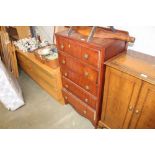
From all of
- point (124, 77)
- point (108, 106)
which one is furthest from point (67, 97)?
point (124, 77)

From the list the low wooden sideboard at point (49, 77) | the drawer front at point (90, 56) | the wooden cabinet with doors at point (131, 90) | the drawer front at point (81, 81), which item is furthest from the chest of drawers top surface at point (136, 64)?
the low wooden sideboard at point (49, 77)

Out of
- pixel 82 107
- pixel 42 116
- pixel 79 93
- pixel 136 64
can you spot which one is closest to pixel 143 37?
pixel 136 64

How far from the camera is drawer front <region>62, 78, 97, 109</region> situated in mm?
1747

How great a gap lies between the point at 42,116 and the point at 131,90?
4.89 ft

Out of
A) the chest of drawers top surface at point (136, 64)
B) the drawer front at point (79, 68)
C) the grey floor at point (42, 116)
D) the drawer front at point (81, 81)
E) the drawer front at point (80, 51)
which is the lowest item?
the grey floor at point (42, 116)

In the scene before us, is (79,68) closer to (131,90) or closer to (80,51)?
(80,51)

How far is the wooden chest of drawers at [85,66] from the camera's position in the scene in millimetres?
1367

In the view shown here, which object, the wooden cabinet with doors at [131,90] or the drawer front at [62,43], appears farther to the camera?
the drawer front at [62,43]

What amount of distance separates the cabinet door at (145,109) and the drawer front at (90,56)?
0.47 metres

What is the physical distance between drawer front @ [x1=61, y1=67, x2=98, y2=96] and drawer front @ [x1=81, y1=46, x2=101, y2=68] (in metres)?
0.26

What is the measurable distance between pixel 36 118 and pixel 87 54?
4.49 feet

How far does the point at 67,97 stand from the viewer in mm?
2201

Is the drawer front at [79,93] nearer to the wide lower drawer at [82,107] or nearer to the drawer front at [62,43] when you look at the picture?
the wide lower drawer at [82,107]

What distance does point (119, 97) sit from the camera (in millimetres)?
1430
